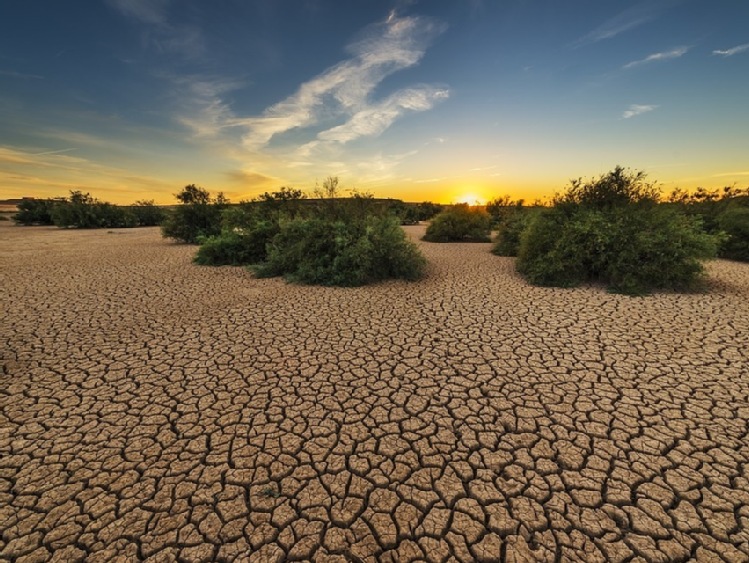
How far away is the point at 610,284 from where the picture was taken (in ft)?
25.1

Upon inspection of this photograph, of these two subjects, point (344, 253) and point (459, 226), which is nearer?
point (344, 253)

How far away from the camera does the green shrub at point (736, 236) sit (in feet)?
36.2

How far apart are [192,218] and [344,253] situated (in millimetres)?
11409

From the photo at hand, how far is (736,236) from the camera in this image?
37.1ft

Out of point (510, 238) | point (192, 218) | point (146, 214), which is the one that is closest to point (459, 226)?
point (510, 238)

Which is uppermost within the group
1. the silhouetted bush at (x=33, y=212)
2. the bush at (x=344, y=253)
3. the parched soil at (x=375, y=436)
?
the silhouetted bush at (x=33, y=212)

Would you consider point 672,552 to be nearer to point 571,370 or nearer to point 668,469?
point 668,469

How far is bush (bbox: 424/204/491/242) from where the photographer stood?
1681 cm

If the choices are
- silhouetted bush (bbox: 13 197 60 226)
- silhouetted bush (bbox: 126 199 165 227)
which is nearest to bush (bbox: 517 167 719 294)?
silhouetted bush (bbox: 126 199 165 227)

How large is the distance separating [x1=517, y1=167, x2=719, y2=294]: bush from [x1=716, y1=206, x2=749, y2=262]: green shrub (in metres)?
5.01

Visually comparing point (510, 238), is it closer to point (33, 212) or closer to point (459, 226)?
point (459, 226)

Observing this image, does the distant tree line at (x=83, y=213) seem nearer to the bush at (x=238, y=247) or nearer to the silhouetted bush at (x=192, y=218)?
the silhouetted bush at (x=192, y=218)

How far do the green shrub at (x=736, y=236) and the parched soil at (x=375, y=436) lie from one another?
8.10m

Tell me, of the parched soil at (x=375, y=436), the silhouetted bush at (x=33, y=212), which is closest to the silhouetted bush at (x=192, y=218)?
the parched soil at (x=375, y=436)
